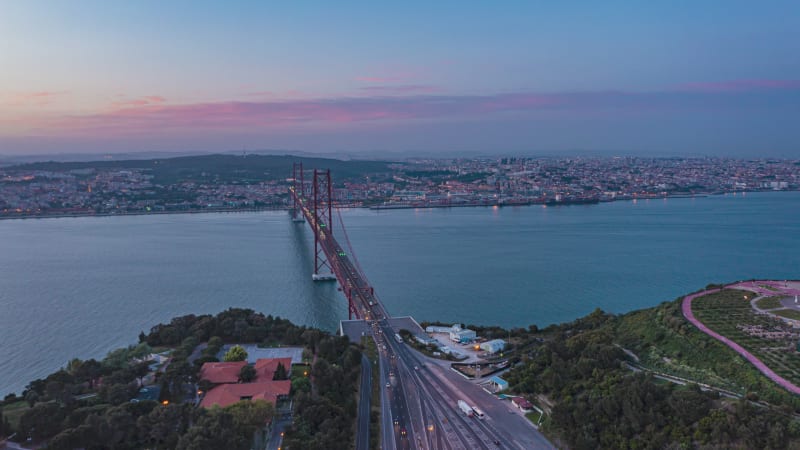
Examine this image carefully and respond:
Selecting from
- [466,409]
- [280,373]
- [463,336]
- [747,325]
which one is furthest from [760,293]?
[280,373]

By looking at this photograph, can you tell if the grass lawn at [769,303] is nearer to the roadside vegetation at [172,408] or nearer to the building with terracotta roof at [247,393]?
the roadside vegetation at [172,408]

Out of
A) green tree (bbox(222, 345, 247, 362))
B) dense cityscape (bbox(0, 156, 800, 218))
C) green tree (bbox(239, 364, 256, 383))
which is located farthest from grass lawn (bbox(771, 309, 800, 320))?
dense cityscape (bbox(0, 156, 800, 218))

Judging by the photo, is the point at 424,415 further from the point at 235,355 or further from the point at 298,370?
the point at 235,355

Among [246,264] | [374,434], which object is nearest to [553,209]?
[246,264]

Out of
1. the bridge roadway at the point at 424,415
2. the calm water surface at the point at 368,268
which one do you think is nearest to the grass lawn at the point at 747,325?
the bridge roadway at the point at 424,415

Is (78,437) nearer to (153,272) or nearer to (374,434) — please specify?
(374,434)

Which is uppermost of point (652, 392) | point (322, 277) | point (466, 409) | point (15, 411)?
point (652, 392)

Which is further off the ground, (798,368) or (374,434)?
(798,368)
